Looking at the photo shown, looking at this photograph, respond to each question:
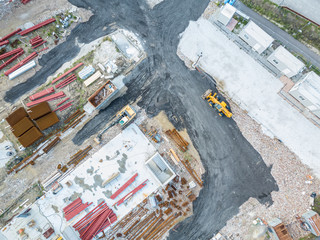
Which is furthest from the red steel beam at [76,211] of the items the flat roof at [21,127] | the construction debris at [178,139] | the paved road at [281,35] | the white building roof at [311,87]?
the paved road at [281,35]

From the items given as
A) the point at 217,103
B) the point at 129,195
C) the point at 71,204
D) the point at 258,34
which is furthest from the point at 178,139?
the point at 258,34

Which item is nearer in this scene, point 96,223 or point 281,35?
point 96,223

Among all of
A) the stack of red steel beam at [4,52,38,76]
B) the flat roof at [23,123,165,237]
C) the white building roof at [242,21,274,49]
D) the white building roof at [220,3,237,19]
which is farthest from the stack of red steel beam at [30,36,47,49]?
the white building roof at [242,21,274,49]

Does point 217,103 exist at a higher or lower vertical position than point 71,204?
lower

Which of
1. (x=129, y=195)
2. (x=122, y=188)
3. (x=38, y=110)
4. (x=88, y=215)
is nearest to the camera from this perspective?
(x=38, y=110)

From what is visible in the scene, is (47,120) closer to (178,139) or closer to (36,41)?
(36,41)

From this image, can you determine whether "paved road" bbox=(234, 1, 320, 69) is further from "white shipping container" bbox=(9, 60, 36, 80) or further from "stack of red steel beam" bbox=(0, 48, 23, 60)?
"stack of red steel beam" bbox=(0, 48, 23, 60)

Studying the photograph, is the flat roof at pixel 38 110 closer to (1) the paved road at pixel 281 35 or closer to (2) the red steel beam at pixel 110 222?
(2) the red steel beam at pixel 110 222
